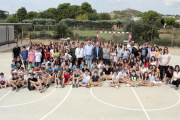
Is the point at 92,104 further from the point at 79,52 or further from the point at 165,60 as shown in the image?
the point at 165,60

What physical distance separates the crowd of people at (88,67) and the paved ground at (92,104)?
16.9 inches

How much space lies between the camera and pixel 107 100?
677cm

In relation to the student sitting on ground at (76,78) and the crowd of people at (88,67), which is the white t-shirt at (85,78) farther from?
the student sitting on ground at (76,78)

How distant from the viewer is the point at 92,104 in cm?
638

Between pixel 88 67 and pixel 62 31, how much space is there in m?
17.9

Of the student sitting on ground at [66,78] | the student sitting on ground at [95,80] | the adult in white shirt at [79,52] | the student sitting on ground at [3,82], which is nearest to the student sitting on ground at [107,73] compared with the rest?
the student sitting on ground at [95,80]

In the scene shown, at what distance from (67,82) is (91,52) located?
89.0 inches

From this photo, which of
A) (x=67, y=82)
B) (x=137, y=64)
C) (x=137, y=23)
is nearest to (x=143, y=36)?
(x=137, y=23)

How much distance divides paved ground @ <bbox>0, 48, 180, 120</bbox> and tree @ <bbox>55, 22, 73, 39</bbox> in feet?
63.2

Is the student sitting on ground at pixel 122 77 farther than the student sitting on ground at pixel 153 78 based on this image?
Yes

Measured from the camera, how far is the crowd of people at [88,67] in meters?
8.23

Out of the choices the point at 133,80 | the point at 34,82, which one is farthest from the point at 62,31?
the point at 133,80

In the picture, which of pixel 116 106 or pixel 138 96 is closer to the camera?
pixel 116 106

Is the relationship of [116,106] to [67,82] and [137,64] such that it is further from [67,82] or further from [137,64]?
[137,64]
